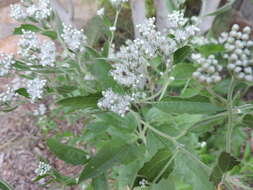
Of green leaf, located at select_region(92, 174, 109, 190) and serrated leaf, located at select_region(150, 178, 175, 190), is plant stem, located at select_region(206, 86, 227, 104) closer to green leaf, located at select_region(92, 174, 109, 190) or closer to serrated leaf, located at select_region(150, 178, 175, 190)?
serrated leaf, located at select_region(150, 178, 175, 190)

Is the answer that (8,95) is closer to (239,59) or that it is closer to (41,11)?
(41,11)

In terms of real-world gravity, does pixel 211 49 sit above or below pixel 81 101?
above

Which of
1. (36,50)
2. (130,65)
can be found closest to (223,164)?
(130,65)

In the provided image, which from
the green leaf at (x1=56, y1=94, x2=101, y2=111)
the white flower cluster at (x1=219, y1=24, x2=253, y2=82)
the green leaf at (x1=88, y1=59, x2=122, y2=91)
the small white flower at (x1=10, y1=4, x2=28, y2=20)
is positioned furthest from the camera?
the small white flower at (x1=10, y1=4, x2=28, y2=20)

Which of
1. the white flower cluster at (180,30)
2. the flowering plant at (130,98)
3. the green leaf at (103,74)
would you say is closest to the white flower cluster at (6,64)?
the flowering plant at (130,98)

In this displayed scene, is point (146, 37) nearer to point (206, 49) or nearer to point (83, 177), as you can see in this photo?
point (206, 49)

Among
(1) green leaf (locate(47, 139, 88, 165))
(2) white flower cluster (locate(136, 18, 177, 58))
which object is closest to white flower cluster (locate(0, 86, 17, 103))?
(1) green leaf (locate(47, 139, 88, 165))
